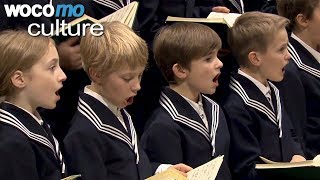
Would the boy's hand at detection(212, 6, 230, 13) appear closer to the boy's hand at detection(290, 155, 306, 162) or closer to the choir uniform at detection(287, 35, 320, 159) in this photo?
the choir uniform at detection(287, 35, 320, 159)

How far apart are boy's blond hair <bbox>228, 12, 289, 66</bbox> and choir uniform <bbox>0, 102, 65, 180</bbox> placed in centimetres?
81

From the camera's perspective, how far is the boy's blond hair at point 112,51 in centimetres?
207

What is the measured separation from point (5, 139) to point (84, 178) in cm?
25

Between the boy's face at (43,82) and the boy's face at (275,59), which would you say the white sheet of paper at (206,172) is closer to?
the boy's face at (43,82)

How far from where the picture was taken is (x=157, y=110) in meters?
2.28

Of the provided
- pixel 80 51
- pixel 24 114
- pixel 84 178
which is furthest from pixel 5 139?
pixel 80 51

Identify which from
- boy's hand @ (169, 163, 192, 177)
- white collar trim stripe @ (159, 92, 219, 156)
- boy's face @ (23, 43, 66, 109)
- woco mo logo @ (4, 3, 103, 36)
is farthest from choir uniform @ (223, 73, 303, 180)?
boy's face @ (23, 43, 66, 109)

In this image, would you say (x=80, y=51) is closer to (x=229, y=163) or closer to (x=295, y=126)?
(x=229, y=163)

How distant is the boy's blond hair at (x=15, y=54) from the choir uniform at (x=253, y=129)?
715mm

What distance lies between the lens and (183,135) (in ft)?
7.33

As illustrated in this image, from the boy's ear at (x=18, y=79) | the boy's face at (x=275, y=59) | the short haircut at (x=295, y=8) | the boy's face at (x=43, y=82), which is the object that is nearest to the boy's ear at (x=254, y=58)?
the boy's face at (x=275, y=59)

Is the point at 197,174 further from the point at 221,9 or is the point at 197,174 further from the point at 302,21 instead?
the point at 302,21

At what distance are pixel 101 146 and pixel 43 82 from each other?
230mm

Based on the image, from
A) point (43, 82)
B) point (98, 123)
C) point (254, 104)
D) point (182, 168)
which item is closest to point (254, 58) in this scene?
point (254, 104)
